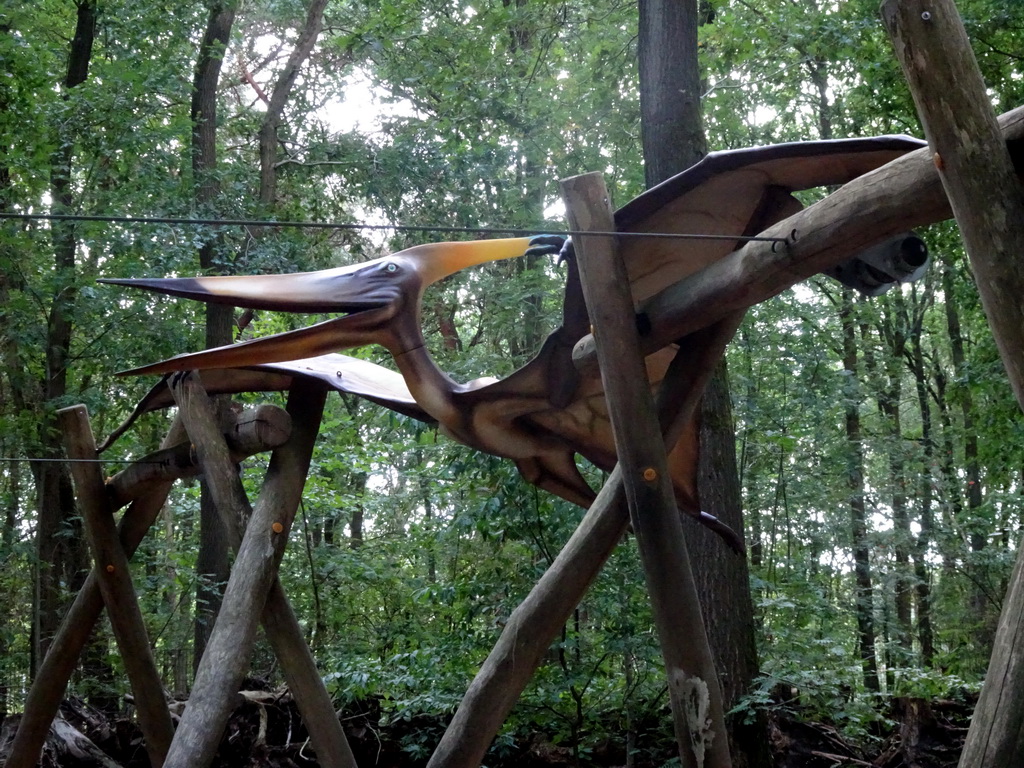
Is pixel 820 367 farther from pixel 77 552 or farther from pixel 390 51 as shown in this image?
pixel 77 552

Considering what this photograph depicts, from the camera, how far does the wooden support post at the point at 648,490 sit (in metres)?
2.97

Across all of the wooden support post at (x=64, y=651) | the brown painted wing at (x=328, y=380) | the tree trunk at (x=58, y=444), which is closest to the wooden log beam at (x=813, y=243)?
the brown painted wing at (x=328, y=380)

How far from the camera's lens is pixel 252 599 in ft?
13.3

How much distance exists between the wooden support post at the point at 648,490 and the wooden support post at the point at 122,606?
3.35 metres

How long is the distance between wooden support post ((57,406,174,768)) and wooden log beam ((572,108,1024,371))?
11.4ft

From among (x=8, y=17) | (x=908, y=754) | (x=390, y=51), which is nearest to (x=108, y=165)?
(x=8, y=17)

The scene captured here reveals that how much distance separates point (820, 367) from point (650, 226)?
20.1ft

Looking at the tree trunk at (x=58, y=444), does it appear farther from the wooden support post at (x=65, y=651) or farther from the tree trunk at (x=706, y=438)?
the tree trunk at (x=706, y=438)

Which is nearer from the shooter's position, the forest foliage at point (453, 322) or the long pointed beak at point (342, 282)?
the long pointed beak at point (342, 282)

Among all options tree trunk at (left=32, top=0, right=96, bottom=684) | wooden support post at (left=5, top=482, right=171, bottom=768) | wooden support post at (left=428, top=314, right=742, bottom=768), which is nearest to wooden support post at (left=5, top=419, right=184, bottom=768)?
wooden support post at (left=5, top=482, right=171, bottom=768)

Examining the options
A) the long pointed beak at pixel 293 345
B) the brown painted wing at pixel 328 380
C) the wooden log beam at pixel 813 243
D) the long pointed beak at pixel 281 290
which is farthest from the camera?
the brown painted wing at pixel 328 380

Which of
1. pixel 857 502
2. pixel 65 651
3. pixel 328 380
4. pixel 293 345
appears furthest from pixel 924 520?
pixel 293 345

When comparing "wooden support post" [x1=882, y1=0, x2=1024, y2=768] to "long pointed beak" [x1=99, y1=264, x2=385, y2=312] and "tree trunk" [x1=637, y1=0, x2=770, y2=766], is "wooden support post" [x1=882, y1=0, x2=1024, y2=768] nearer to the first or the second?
"long pointed beak" [x1=99, y1=264, x2=385, y2=312]

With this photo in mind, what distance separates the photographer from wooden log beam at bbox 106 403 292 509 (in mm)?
4344
